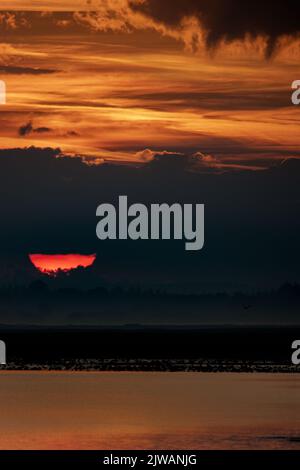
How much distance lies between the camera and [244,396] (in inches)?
2657

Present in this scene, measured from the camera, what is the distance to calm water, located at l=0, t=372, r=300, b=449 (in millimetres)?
52094

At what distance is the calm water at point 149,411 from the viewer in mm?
52094

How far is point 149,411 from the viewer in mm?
62844
